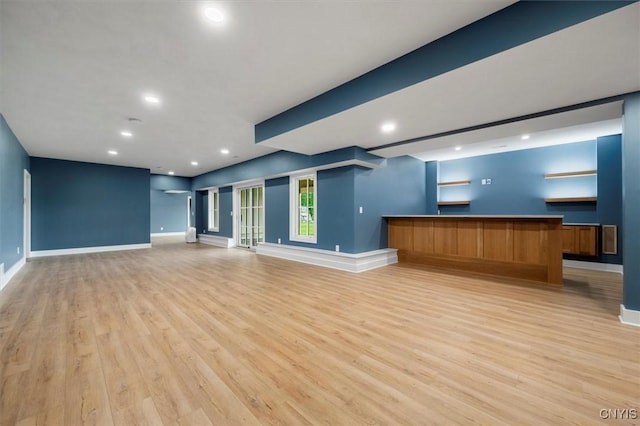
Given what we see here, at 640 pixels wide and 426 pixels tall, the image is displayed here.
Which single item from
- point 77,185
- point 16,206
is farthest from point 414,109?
point 77,185

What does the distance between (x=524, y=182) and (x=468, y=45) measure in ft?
18.3

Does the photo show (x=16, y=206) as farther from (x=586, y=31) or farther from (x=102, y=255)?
(x=586, y=31)

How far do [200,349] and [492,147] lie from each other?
276 inches

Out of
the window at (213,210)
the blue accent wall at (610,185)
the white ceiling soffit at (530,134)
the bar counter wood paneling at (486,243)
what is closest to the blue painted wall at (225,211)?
the window at (213,210)

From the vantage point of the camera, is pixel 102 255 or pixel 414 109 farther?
pixel 102 255

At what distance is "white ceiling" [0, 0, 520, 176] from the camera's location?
199 cm

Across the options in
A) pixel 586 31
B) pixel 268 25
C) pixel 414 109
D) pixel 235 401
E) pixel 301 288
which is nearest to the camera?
pixel 235 401

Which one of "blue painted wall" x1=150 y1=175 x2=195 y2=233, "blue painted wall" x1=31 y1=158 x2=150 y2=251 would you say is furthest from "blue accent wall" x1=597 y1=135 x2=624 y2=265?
"blue painted wall" x1=150 y1=175 x2=195 y2=233

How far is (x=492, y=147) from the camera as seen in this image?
605cm

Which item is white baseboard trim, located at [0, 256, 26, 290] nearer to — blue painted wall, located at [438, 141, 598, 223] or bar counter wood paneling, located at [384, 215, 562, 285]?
bar counter wood paneling, located at [384, 215, 562, 285]

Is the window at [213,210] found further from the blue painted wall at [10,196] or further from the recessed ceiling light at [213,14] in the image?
the recessed ceiling light at [213,14]

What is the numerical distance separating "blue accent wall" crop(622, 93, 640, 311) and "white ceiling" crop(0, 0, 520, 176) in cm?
36

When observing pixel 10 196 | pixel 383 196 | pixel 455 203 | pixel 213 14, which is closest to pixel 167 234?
pixel 10 196

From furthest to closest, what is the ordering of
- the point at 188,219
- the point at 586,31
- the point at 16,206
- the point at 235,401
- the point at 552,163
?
the point at 188,219, the point at 552,163, the point at 16,206, the point at 586,31, the point at 235,401
